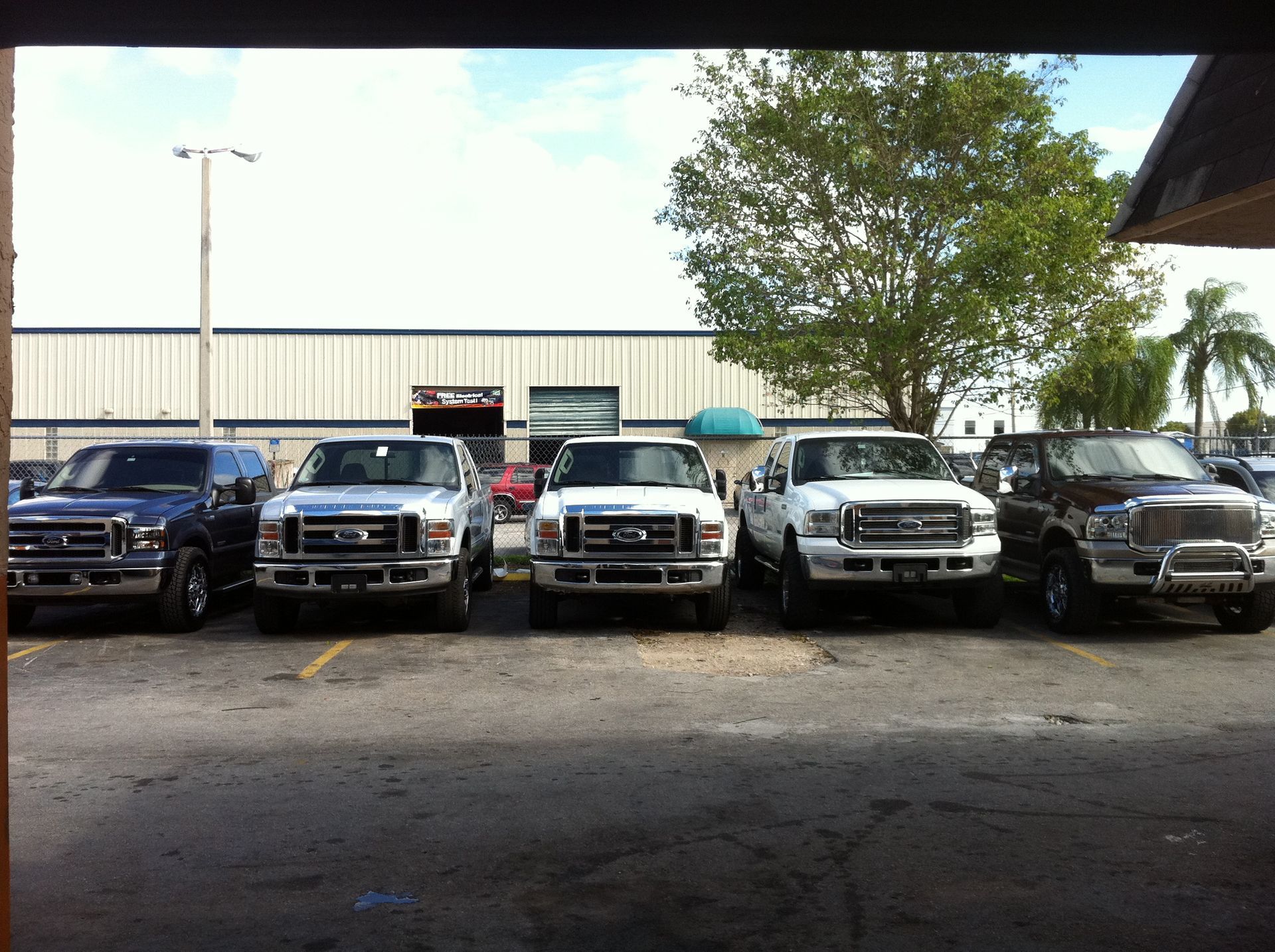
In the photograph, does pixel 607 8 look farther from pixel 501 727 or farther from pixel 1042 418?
pixel 1042 418

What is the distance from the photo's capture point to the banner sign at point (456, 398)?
44.7 m

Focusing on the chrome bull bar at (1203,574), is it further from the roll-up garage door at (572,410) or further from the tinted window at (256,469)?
the roll-up garage door at (572,410)

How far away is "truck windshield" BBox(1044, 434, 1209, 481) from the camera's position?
11.9 meters

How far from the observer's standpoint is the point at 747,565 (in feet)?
49.5

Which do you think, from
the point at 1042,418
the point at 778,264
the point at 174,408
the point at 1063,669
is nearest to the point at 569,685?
the point at 1063,669

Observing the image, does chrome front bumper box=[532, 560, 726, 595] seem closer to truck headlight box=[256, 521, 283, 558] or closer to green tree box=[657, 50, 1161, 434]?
truck headlight box=[256, 521, 283, 558]

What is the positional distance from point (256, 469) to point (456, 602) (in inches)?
163

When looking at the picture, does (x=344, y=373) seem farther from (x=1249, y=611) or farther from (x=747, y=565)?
(x=1249, y=611)

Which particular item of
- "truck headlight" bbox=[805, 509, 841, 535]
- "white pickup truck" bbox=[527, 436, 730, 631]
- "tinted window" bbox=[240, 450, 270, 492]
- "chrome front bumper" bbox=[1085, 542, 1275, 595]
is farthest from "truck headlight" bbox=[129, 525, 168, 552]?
"chrome front bumper" bbox=[1085, 542, 1275, 595]

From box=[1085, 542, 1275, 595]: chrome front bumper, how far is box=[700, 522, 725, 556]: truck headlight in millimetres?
3711

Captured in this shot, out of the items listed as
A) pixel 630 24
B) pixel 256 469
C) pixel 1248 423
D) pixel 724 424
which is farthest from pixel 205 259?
pixel 1248 423

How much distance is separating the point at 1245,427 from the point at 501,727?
92.1 meters

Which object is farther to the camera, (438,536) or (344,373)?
(344,373)

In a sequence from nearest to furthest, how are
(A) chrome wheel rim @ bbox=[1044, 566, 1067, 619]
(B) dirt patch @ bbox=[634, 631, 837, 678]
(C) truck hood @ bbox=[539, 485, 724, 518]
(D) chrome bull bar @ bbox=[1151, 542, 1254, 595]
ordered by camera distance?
(B) dirt patch @ bbox=[634, 631, 837, 678], (D) chrome bull bar @ bbox=[1151, 542, 1254, 595], (C) truck hood @ bbox=[539, 485, 724, 518], (A) chrome wheel rim @ bbox=[1044, 566, 1067, 619]
